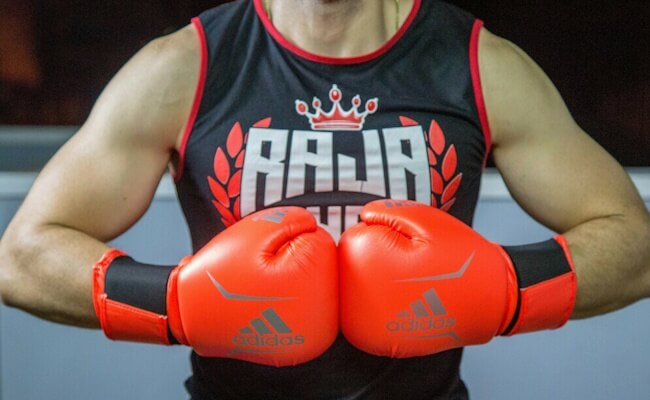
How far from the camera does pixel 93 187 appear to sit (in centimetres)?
130

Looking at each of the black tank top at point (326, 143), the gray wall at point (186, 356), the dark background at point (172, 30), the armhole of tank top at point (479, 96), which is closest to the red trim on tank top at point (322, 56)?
the black tank top at point (326, 143)

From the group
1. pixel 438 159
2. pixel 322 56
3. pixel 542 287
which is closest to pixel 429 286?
pixel 542 287

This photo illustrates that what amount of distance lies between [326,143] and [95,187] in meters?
0.32

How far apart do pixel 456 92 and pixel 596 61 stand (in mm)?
1112

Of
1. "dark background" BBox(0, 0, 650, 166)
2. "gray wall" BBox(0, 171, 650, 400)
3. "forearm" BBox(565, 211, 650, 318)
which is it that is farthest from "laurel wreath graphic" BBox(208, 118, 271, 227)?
"dark background" BBox(0, 0, 650, 166)

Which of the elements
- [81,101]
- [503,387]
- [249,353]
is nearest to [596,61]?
[503,387]

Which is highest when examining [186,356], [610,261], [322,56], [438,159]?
[322,56]

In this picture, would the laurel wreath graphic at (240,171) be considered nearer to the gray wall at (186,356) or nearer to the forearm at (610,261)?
the forearm at (610,261)

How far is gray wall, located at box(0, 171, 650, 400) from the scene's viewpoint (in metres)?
2.05

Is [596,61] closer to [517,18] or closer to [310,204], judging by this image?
[517,18]

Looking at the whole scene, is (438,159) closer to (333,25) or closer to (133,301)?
(333,25)

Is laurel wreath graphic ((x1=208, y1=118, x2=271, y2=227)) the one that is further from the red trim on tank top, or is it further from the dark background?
the dark background

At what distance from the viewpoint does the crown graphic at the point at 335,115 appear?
4.45 feet

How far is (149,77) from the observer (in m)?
1.35
